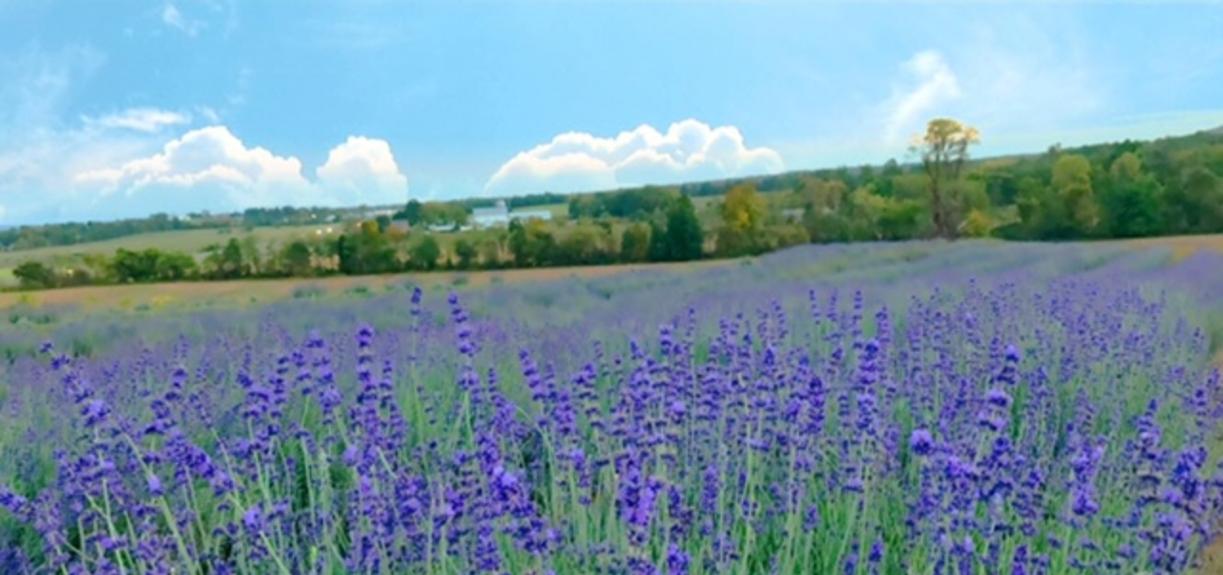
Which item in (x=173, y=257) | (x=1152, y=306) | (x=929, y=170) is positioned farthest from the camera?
(x=929, y=170)

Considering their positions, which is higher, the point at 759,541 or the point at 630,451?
the point at 630,451

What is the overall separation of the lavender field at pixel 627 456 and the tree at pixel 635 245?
868 inches

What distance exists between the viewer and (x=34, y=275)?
25656 mm

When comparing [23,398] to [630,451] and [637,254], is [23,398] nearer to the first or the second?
[630,451]

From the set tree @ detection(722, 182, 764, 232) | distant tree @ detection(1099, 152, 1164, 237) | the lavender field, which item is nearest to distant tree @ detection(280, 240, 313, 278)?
tree @ detection(722, 182, 764, 232)

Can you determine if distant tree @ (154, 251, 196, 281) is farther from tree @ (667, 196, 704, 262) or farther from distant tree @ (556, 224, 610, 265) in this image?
tree @ (667, 196, 704, 262)

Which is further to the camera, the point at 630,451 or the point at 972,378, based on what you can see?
the point at 972,378

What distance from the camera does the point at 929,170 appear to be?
3784 cm

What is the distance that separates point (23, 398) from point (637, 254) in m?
24.2

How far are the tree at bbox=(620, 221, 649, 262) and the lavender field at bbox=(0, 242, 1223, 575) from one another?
22.1 m

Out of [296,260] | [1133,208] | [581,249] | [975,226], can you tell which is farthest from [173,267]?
[1133,208]

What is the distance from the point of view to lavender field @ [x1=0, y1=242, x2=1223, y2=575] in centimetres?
231

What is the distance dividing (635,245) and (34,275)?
15077 mm

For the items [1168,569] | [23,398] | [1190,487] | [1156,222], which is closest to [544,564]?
[1190,487]
